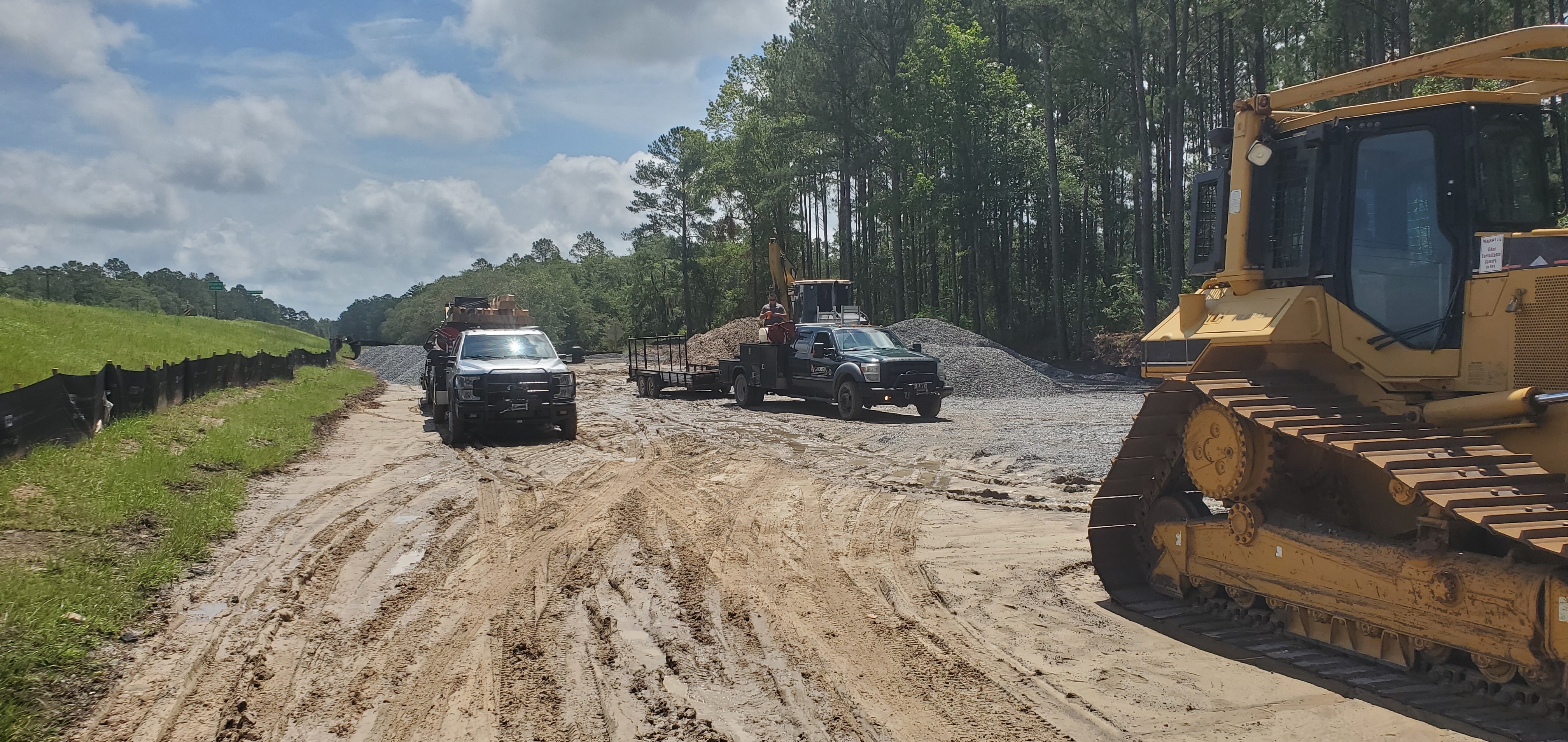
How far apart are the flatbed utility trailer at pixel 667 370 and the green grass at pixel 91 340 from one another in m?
10.9

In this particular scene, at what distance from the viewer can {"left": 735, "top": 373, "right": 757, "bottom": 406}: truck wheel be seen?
21.8m

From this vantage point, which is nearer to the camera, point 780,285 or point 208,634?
point 208,634

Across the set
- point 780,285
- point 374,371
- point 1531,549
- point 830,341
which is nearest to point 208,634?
point 1531,549

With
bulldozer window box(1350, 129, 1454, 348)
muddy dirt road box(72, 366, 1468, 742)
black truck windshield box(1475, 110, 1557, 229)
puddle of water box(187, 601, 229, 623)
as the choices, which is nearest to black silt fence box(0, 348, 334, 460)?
muddy dirt road box(72, 366, 1468, 742)

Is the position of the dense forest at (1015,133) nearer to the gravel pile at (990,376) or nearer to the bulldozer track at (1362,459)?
the gravel pile at (990,376)

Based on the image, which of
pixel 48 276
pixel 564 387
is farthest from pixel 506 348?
pixel 48 276

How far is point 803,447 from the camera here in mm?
14750

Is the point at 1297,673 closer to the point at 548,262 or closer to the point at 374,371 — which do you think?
the point at 374,371

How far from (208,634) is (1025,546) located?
20.0ft

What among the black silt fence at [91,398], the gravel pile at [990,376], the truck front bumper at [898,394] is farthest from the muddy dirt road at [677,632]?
the gravel pile at [990,376]

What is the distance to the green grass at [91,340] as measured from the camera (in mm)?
13234

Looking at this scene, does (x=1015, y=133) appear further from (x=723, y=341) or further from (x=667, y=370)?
(x=667, y=370)

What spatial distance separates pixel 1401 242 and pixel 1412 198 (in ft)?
0.82

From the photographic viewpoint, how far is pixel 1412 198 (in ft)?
17.5
